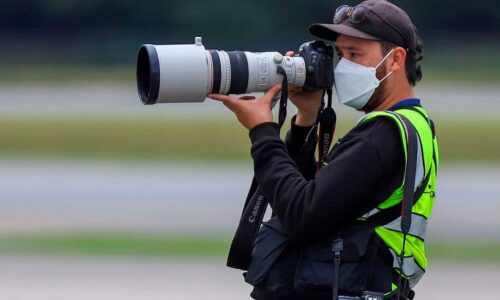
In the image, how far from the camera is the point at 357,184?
2.55 m

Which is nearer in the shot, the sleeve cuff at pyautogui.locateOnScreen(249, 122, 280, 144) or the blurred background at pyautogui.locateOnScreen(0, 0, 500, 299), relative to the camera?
the sleeve cuff at pyautogui.locateOnScreen(249, 122, 280, 144)

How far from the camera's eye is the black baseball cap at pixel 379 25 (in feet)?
8.86

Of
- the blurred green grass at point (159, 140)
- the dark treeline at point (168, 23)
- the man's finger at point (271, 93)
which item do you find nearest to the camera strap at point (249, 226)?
the man's finger at point (271, 93)

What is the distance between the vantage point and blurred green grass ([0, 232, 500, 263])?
584 cm

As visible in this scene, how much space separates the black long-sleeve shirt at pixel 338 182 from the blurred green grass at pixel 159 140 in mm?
5481

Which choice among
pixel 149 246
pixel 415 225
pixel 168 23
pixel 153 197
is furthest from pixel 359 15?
pixel 168 23

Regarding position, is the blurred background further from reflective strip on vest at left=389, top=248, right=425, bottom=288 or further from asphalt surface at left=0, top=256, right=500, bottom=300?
reflective strip on vest at left=389, top=248, right=425, bottom=288

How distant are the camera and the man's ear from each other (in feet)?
0.63

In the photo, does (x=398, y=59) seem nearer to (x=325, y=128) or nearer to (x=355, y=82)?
(x=355, y=82)

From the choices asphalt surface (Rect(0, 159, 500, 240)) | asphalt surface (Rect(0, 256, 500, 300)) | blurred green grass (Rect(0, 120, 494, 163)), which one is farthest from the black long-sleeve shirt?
blurred green grass (Rect(0, 120, 494, 163))

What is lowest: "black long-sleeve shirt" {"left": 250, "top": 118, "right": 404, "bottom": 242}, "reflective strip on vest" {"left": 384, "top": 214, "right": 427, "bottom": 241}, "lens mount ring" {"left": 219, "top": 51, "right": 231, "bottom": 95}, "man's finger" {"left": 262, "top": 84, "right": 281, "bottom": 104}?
"reflective strip on vest" {"left": 384, "top": 214, "right": 427, "bottom": 241}

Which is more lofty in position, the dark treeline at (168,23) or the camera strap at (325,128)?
the dark treeline at (168,23)

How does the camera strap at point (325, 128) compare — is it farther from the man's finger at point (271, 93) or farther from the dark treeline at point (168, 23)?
the dark treeline at point (168, 23)

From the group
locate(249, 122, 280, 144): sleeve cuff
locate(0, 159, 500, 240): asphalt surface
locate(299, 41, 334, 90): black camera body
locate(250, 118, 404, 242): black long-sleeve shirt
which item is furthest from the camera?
locate(0, 159, 500, 240): asphalt surface
